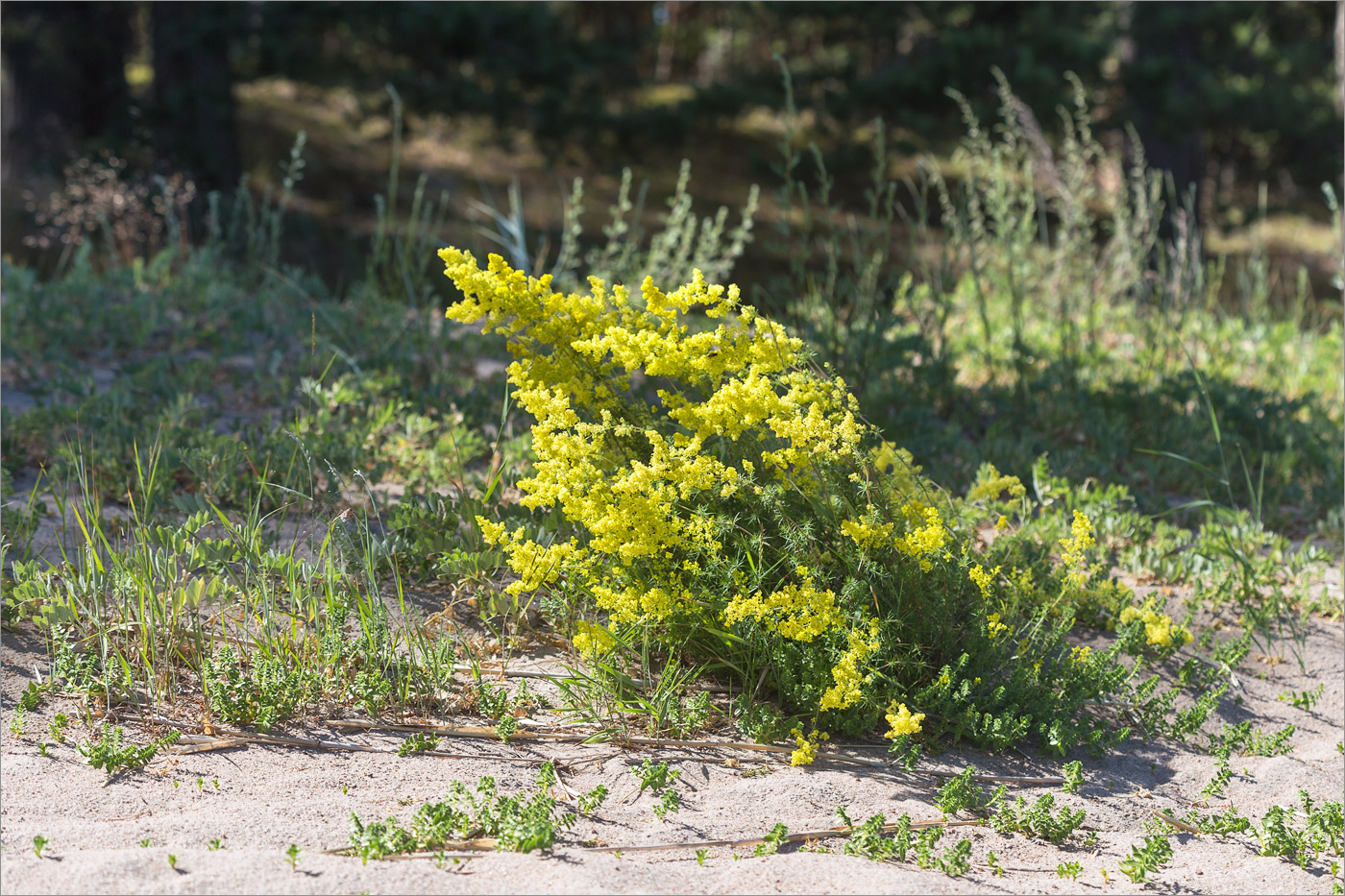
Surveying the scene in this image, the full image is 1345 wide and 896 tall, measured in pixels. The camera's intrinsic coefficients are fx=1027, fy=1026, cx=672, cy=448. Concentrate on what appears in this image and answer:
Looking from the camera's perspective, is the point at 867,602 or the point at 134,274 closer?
the point at 867,602

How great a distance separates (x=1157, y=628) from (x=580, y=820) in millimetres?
1736

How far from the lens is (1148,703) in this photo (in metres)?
2.84

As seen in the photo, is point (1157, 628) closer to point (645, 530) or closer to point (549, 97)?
point (645, 530)

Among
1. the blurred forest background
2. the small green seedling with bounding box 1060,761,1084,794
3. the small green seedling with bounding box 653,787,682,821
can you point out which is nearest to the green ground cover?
the small green seedling with bounding box 1060,761,1084,794

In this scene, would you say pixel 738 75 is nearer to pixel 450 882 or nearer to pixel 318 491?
pixel 318 491

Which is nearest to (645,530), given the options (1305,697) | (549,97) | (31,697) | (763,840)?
(763,840)

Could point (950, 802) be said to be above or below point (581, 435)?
below

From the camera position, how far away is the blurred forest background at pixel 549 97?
838 centimetres

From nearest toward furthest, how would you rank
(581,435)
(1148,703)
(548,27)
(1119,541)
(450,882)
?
(450,882), (581,435), (1148,703), (1119,541), (548,27)

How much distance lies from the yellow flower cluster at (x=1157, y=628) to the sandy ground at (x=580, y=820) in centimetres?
32

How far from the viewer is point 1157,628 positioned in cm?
290

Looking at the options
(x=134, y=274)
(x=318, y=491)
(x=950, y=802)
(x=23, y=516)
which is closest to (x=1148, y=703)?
(x=950, y=802)

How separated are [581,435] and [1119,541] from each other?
2.30 m

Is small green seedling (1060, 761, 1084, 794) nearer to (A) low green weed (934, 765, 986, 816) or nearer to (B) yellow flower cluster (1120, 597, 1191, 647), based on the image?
(A) low green weed (934, 765, 986, 816)
